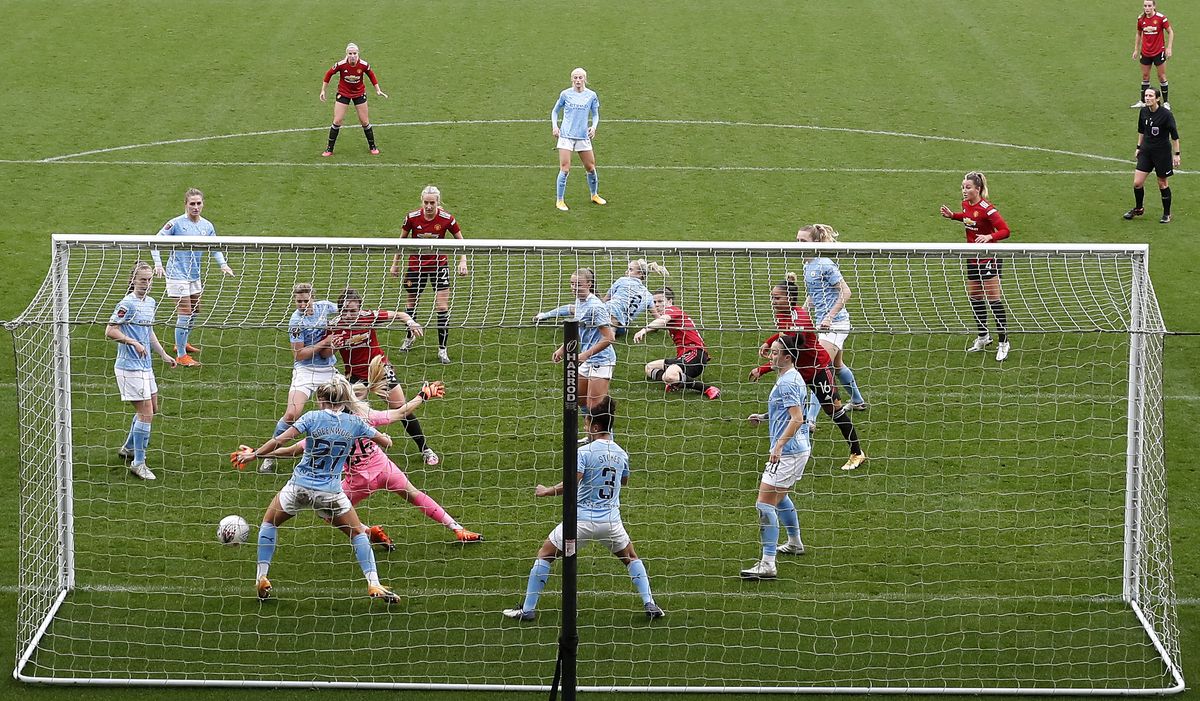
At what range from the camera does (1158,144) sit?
64.3ft

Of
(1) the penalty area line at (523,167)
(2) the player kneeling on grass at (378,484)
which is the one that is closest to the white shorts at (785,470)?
(2) the player kneeling on grass at (378,484)

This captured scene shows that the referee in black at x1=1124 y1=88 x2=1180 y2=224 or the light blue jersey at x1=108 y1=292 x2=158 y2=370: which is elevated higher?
the referee in black at x1=1124 y1=88 x2=1180 y2=224

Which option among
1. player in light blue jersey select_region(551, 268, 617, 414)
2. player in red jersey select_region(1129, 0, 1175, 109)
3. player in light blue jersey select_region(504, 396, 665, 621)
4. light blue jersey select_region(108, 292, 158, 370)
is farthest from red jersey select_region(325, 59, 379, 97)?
player in red jersey select_region(1129, 0, 1175, 109)

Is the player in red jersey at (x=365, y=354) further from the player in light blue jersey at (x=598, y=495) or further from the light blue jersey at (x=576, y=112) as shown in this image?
the light blue jersey at (x=576, y=112)

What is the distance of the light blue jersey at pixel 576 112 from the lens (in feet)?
66.4

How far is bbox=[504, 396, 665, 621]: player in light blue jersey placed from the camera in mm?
9984

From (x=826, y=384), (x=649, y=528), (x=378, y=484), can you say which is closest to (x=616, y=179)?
(x=826, y=384)

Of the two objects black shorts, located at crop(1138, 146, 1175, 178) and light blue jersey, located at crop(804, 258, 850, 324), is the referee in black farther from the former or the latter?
light blue jersey, located at crop(804, 258, 850, 324)

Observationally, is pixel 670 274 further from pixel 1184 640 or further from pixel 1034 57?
pixel 1034 57

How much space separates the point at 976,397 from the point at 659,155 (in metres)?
10.1

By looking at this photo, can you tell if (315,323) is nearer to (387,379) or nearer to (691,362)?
(387,379)

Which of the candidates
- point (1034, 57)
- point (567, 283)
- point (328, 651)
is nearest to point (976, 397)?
point (567, 283)

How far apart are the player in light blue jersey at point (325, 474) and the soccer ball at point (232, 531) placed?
23 centimetres

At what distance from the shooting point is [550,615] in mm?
10609
